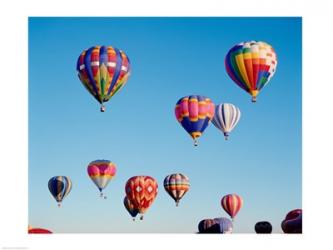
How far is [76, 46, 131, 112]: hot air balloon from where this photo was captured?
21.5 metres

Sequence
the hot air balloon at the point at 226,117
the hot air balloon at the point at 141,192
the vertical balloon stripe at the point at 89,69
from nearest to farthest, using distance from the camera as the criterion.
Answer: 1. the vertical balloon stripe at the point at 89,69
2. the hot air balloon at the point at 226,117
3. the hot air balloon at the point at 141,192

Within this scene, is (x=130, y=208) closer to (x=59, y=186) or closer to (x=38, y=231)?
(x=59, y=186)

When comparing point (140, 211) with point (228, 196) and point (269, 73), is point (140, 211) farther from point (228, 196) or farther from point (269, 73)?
point (269, 73)

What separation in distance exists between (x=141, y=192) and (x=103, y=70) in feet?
25.2

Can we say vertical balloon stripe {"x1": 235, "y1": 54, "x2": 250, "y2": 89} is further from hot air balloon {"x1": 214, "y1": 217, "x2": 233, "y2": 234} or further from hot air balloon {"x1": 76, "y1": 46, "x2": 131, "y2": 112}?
A: hot air balloon {"x1": 214, "y1": 217, "x2": 233, "y2": 234}

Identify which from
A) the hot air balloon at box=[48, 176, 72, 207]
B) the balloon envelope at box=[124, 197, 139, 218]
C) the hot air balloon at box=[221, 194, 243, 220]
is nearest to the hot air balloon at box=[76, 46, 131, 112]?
the hot air balloon at box=[48, 176, 72, 207]

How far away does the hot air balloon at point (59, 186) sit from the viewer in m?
28.5

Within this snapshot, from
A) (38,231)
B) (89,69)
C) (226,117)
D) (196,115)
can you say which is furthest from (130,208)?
(38,231)

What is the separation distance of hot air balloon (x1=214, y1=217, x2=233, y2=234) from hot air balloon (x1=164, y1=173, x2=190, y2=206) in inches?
71.3

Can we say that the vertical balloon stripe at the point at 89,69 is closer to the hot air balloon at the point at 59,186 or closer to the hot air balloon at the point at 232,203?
the hot air balloon at the point at 59,186

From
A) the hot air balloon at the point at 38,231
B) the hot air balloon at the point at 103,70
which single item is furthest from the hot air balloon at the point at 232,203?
the hot air balloon at the point at 38,231

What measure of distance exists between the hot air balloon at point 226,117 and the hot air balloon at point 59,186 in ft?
19.8

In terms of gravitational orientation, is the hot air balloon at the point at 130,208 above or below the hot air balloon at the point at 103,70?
→ below
